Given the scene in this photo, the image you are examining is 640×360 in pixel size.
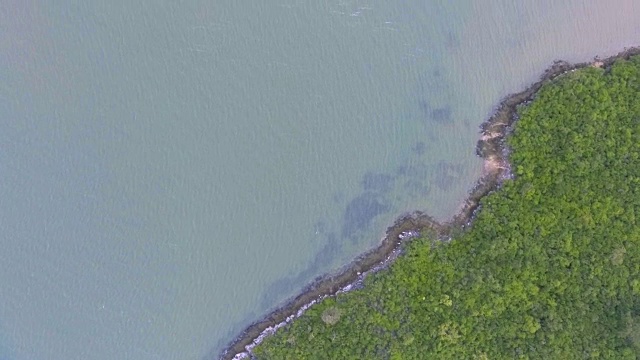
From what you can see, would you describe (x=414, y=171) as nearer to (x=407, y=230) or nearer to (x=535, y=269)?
(x=407, y=230)

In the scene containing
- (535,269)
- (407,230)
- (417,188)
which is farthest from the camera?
(417,188)

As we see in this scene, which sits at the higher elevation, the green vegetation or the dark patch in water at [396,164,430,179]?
the dark patch in water at [396,164,430,179]

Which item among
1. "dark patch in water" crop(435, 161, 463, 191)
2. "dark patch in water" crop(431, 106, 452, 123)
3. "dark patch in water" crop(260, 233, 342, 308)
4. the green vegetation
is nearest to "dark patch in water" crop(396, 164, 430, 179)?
"dark patch in water" crop(435, 161, 463, 191)

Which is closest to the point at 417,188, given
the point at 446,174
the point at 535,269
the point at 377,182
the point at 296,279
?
the point at 446,174

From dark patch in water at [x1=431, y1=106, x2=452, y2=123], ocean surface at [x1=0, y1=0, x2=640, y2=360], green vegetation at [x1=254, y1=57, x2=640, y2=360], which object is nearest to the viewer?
green vegetation at [x1=254, y1=57, x2=640, y2=360]

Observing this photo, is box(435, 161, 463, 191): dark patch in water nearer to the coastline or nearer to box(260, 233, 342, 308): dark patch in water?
the coastline

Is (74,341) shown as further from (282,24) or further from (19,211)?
(282,24)

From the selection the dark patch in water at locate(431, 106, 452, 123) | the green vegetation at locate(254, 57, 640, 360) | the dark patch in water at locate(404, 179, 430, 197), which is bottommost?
the green vegetation at locate(254, 57, 640, 360)
